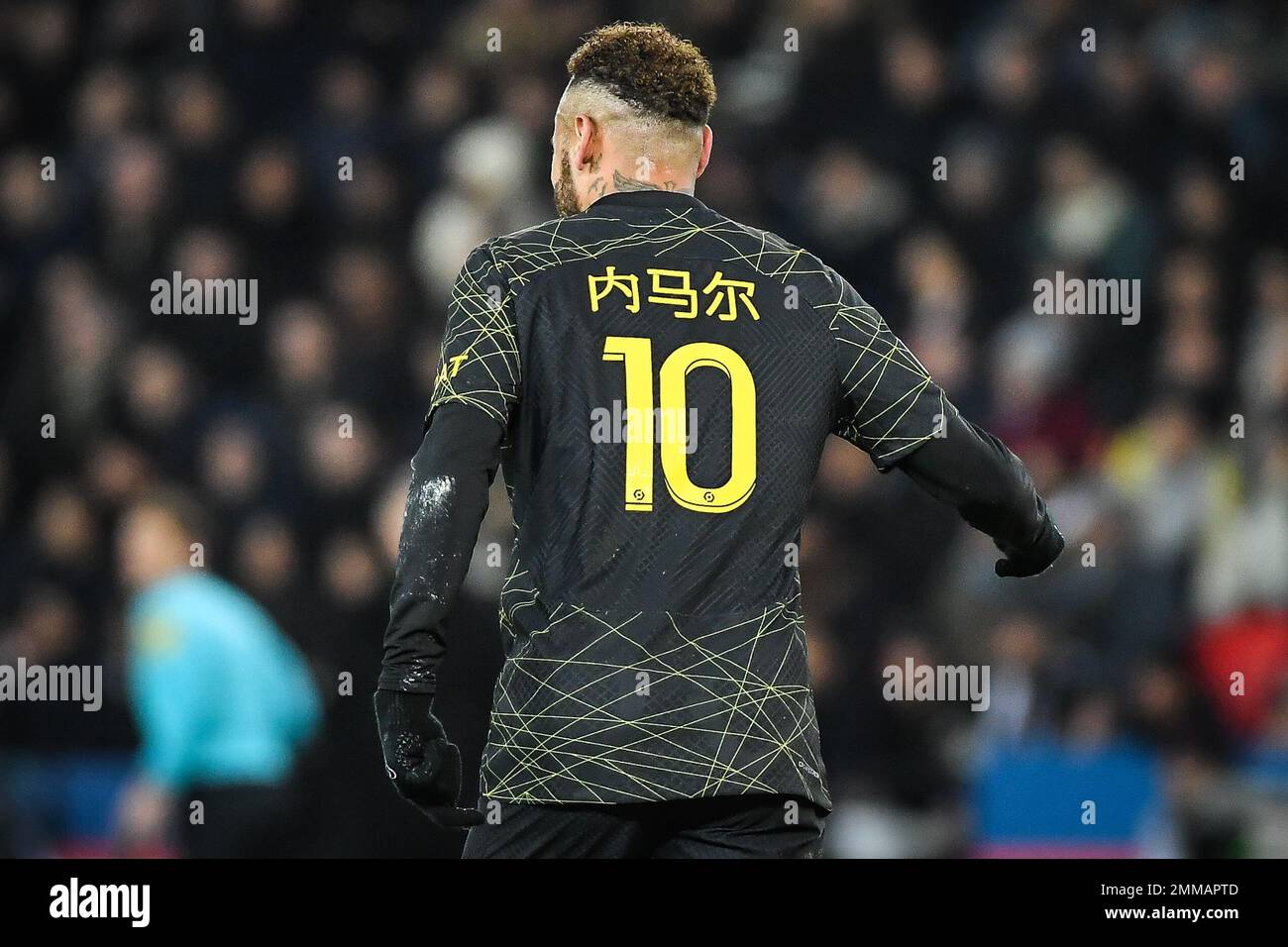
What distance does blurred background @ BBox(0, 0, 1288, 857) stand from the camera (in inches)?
236

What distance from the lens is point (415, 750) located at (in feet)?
8.21

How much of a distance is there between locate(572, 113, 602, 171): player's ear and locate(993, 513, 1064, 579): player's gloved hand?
0.92 meters

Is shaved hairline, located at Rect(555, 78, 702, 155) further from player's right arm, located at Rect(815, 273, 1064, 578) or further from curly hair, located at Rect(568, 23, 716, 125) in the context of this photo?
player's right arm, located at Rect(815, 273, 1064, 578)

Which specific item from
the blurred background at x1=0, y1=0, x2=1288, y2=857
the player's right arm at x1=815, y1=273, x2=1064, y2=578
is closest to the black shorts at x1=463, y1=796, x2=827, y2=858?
the player's right arm at x1=815, y1=273, x2=1064, y2=578

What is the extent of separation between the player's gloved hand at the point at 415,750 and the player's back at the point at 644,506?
10cm

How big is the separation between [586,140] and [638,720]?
3.02 ft

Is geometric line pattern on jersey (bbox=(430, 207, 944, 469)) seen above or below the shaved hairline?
below

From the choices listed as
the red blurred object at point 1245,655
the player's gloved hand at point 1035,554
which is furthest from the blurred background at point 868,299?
the player's gloved hand at point 1035,554

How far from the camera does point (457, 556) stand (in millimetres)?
2518

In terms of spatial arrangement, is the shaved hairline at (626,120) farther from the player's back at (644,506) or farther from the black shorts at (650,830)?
the black shorts at (650,830)

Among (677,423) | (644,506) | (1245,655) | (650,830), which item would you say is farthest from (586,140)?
(1245,655)

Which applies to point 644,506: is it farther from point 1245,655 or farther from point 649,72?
point 1245,655

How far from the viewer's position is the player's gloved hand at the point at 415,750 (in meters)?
2.50
